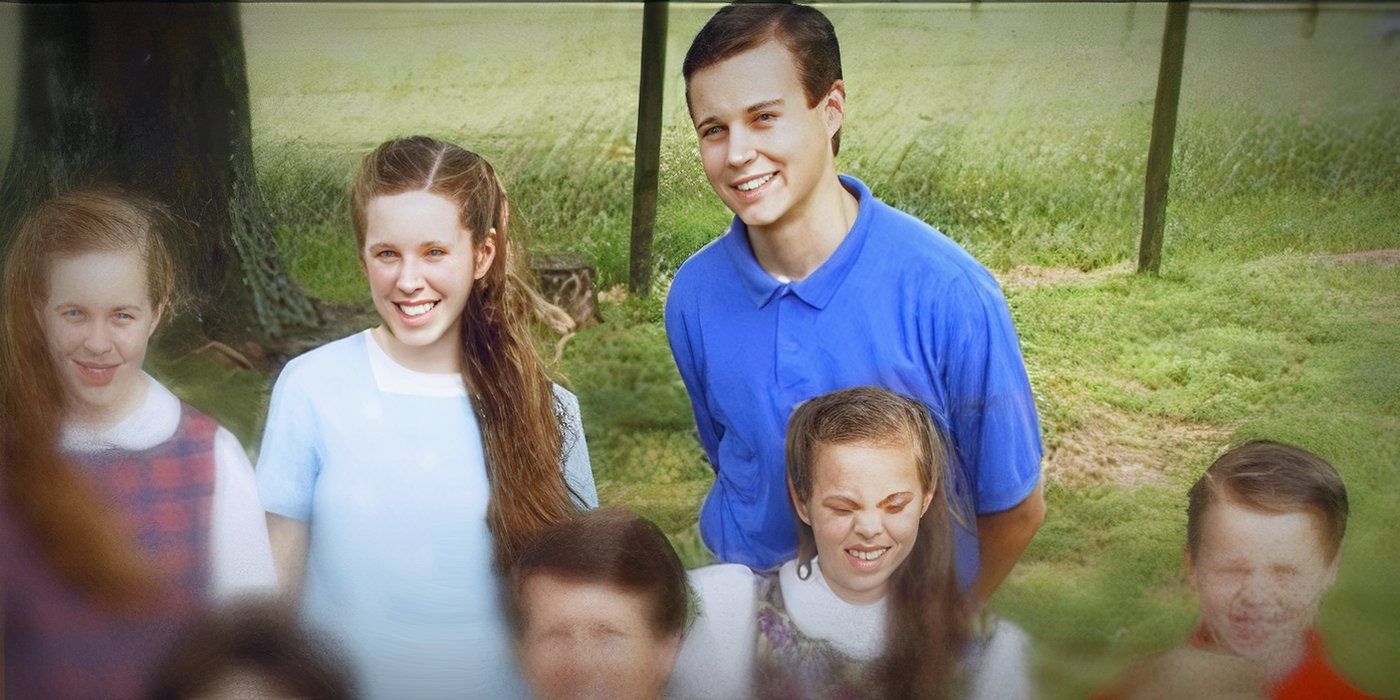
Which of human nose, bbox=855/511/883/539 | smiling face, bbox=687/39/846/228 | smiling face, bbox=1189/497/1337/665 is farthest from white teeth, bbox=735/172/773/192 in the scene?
smiling face, bbox=1189/497/1337/665

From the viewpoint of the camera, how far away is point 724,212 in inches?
119

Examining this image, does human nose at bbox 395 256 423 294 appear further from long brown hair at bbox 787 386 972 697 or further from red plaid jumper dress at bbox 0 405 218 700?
long brown hair at bbox 787 386 972 697

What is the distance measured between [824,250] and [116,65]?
5.68ft

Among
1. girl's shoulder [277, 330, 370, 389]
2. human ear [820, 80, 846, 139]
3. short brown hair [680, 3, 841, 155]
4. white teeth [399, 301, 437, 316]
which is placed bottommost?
girl's shoulder [277, 330, 370, 389]

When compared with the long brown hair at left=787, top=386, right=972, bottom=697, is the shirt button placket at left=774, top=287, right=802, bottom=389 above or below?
above

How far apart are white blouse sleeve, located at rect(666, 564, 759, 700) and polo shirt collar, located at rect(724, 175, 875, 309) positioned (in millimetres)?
636

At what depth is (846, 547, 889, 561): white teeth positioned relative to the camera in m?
2.99

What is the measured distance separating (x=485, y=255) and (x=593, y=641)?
898mm

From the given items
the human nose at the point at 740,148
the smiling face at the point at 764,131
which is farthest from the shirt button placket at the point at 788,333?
the human nose at the point at 740,148

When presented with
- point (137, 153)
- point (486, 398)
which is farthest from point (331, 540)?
point (137, 153)

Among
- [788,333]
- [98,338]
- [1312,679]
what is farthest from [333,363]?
[1312,679]

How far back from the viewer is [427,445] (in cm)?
312

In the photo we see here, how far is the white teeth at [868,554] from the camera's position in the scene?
299 centimetres

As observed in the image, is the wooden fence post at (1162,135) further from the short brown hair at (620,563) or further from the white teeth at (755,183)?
the short brown hair at (620,563)
